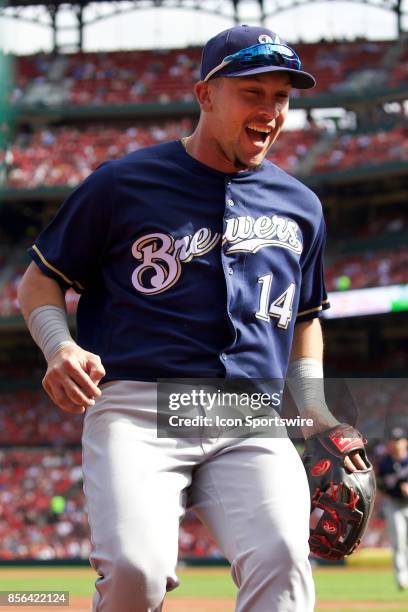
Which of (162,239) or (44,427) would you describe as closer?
(162,239)

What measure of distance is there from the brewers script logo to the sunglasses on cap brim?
439mm

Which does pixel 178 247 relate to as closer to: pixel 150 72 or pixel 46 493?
pixel 46 493

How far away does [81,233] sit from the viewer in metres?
3.27

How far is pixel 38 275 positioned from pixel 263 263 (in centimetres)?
66

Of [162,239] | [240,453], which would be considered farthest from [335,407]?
[162,239]

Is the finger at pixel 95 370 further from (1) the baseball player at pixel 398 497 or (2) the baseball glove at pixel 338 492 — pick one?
(1) the baseball player at pixel 398 497

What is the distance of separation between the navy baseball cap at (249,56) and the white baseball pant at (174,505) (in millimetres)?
932

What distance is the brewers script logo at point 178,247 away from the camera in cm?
320

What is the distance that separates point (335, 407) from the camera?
353 cm

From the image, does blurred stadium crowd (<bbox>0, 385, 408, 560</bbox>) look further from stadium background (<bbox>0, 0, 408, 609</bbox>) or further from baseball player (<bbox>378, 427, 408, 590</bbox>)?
baseball player (<bbox>378, 427, 408, 590</bbox>)

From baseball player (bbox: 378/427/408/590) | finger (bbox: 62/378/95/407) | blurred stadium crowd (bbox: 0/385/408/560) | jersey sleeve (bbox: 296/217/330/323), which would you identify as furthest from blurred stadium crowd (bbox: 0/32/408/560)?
finger (bbox: 62/378/95/407)

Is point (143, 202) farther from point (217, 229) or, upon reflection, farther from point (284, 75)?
point (284, 75)

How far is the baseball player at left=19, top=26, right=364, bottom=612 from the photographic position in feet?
9.46

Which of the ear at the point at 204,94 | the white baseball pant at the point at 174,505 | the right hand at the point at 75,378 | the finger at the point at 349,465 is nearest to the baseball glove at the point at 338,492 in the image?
the finger at the point at 349,465
